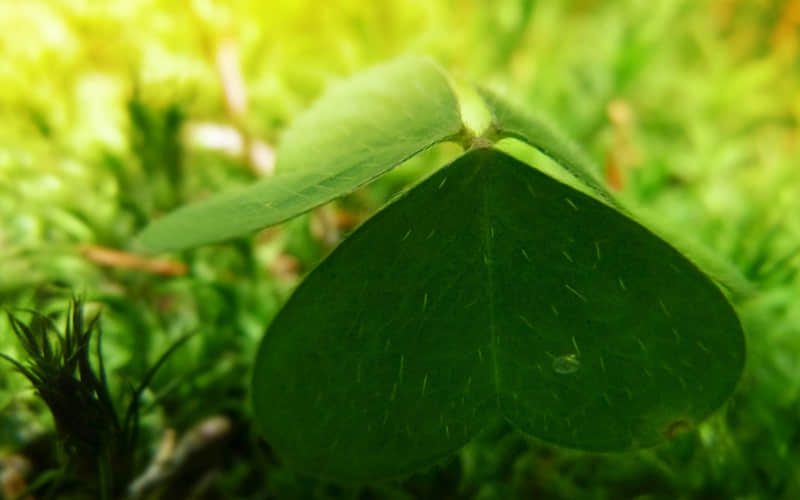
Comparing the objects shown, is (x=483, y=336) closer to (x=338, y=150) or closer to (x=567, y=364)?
(x=567, y=364)

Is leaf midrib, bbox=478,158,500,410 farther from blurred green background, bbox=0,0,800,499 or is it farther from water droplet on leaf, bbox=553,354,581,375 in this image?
blurred green background, bbox=0,0,800,499

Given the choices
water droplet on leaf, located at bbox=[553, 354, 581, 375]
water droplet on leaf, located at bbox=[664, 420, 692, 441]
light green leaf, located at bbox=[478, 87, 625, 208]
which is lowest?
water droplet on leaf, located at bbox=[664, 420, 692, 441]

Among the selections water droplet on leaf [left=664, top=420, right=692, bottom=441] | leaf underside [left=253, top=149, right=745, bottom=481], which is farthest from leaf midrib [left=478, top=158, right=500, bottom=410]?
water droplet on leaf [left=664, top=420, right=692, bottom=441]

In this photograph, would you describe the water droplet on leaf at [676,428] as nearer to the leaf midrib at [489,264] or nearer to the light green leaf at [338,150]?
the leaf midrib at [489,264]

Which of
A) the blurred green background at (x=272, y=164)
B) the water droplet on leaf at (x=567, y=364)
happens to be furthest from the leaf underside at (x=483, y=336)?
the blurred green background at (x=272, y=164)

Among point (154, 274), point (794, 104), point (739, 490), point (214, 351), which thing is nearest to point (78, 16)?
point (154, 274)

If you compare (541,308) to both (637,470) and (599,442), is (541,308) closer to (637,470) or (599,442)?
(599,442)
